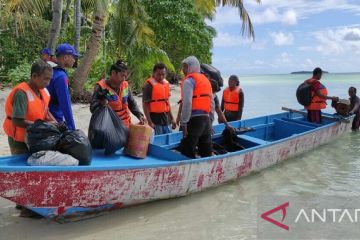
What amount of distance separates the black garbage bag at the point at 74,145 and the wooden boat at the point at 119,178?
18 cm

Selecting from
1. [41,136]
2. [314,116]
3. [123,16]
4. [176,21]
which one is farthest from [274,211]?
[176,21]

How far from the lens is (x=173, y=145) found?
585cm

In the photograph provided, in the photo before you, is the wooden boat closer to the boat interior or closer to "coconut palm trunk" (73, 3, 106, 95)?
the boat interior

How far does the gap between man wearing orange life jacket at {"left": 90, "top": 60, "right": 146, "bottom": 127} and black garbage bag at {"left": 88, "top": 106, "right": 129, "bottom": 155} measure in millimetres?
Answer: 121

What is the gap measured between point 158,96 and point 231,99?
2.18 m

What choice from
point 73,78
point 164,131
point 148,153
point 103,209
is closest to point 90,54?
Answer: point 73,78

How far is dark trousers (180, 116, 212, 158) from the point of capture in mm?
4773

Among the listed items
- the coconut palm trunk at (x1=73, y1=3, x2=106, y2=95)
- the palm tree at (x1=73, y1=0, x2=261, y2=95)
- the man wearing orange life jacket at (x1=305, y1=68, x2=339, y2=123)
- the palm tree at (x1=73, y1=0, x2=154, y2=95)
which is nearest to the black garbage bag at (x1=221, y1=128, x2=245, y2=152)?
the man wearing orange life jacket at (x1=305, y1=68, x2=339, y2=123)

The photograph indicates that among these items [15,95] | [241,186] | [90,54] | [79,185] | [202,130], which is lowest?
[241,186]

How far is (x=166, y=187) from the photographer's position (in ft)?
15.2

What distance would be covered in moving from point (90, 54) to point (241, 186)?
751 cm

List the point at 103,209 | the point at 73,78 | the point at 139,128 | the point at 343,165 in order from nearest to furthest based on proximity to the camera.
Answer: the point at 103,209
the point at 139,128
the point at 343,165
the point at 73,78

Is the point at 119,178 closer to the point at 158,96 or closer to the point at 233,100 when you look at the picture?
the point at 158,96

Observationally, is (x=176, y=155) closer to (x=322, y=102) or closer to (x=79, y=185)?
(x=79, y=185)
